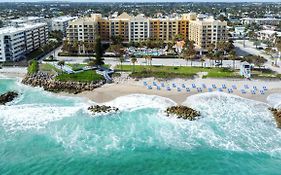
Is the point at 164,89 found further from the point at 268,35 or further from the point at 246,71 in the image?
the point at 268,35

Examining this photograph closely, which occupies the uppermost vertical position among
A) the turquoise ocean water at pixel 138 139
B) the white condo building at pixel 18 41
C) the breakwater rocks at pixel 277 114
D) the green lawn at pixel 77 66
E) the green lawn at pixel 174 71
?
the white condo building at pixel 18 41

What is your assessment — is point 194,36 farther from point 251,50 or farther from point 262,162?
point 262,162

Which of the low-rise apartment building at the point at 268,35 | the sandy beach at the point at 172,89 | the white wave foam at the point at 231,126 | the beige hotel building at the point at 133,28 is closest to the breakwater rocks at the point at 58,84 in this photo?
the sandy beach at the point at 172,89

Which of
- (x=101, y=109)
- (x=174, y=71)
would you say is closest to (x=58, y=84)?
(x=101, y=109)

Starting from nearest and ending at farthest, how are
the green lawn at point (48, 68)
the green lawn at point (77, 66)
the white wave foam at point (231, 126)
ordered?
the white wave foam at point (231, 126) → the green lawn at point (48, 68) → the green lawn at point (77, 66)

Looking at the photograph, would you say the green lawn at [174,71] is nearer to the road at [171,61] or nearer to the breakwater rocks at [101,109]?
the road at [171,61]

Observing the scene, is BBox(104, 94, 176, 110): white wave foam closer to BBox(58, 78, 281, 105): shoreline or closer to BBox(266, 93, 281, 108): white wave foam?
BBox(58, 78, 281, 105): shoreline

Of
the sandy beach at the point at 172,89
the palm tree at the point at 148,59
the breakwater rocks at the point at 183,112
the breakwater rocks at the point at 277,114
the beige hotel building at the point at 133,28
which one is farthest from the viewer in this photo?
the beige hotel building at the point at 133,28

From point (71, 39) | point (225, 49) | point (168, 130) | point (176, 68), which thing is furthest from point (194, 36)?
point (168, 130)
